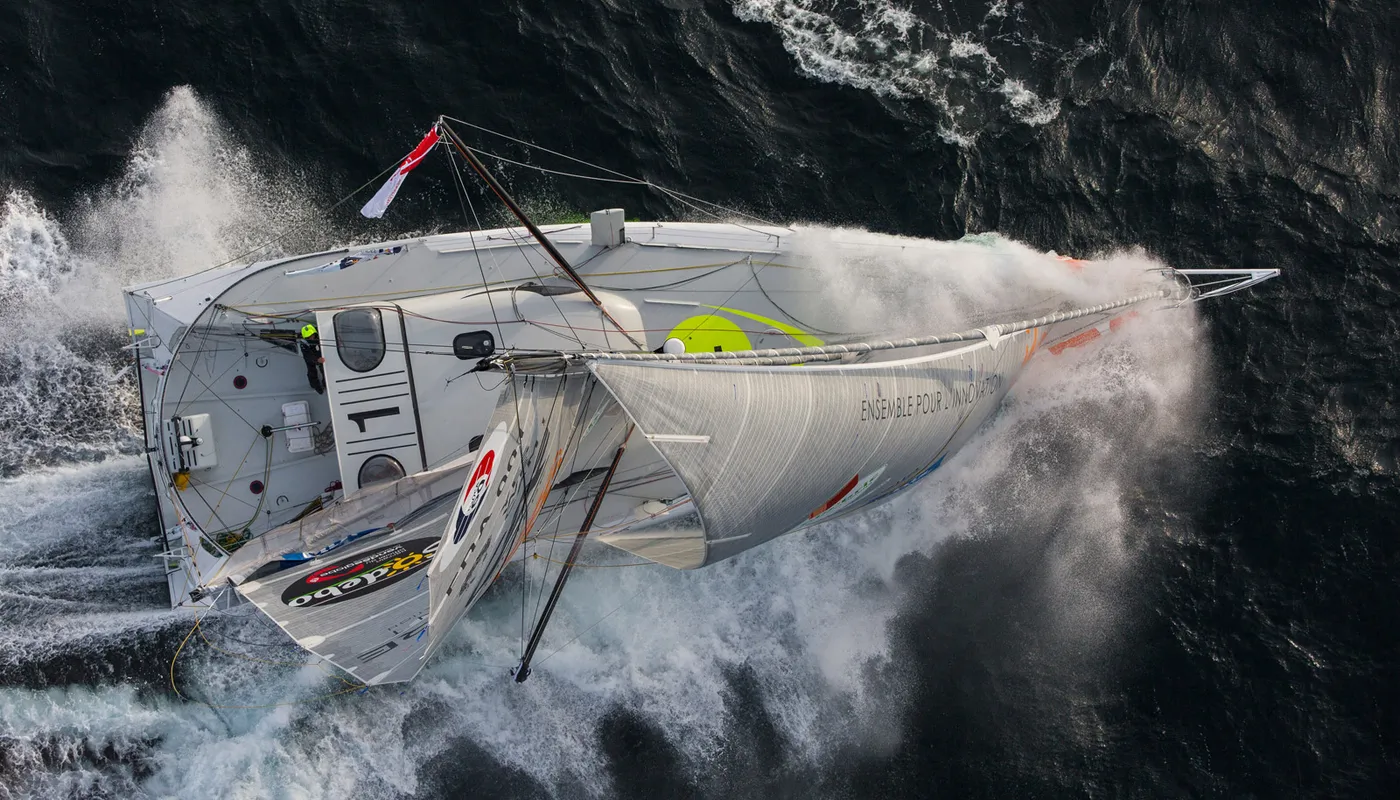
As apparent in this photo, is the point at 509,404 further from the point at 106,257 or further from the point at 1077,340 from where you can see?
the point at 1077,340

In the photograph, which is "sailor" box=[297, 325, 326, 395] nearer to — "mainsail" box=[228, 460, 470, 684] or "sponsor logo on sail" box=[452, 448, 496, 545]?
"mainsail" box=[228, 460, 470, 684]

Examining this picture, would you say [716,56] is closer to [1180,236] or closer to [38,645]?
[1180,236]

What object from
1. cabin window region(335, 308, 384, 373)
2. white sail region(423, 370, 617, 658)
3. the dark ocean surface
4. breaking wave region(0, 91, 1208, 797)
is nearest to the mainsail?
white sail region(423, 370, 617, 658)

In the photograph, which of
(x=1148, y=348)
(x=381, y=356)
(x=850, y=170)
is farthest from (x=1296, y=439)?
(x=381, y=356)

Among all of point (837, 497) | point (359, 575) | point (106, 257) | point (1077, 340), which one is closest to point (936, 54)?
point (1077, 340)

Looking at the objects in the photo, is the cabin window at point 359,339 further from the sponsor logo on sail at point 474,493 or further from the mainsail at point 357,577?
the sponsor logo on sail at point 474,493
